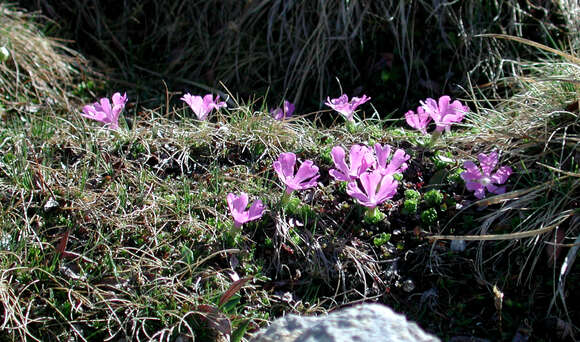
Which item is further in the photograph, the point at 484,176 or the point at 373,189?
the point at 484,176

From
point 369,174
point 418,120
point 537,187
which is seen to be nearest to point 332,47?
point 418,120

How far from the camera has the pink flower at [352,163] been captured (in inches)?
93.5

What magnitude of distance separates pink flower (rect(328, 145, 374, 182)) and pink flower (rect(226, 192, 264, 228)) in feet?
1.03

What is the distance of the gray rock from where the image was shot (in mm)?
1561

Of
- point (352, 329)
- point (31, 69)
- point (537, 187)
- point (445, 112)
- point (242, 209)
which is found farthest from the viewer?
point (31, 69)

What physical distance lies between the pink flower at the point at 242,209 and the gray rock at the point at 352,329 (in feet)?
1.97

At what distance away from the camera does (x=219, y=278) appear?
2246 millimetres

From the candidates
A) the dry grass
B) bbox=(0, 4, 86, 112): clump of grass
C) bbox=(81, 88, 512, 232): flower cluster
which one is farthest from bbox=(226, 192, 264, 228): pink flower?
bbox=(0, 4, 86, 112): clump of grass

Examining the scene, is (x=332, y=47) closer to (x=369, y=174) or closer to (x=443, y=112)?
(x=443, y=112)

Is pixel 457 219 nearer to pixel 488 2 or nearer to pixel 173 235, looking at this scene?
pixel 173 235

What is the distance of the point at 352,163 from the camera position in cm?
241

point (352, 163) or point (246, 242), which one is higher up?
point (352, 163)

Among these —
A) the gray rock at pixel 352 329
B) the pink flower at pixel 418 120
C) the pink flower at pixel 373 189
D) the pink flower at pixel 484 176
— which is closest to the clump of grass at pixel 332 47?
the pink flower at pixel 418 120

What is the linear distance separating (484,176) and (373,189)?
1.56ft
